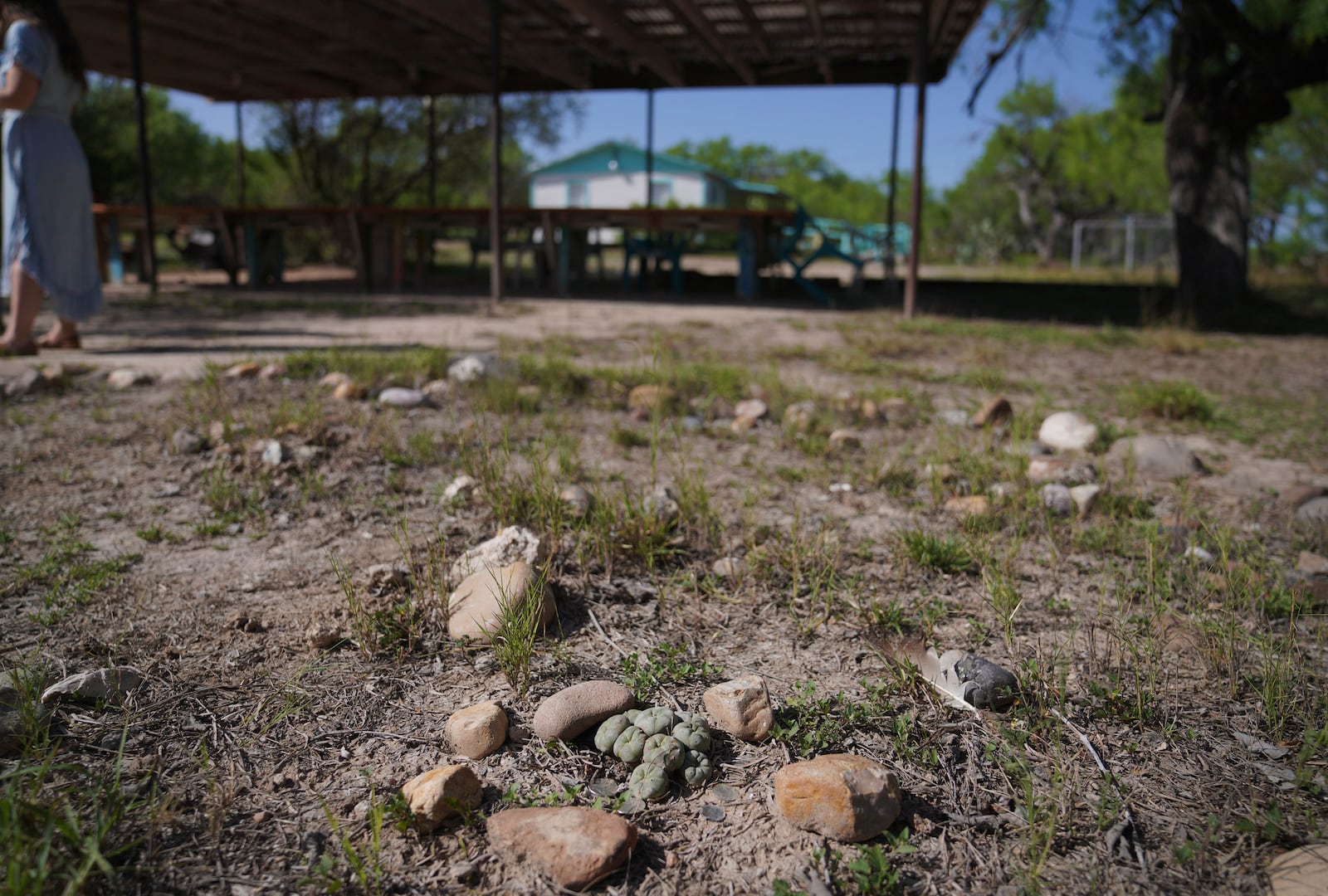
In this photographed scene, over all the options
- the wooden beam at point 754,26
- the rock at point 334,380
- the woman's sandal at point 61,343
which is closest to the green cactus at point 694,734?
the rock at point 334,380

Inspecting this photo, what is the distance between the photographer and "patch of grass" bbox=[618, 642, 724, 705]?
1846 mm

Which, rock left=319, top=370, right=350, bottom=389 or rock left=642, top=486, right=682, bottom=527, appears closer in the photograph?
rock left=642, top=486, right=682, bottom=527

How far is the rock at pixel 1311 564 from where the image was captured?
2.48 m

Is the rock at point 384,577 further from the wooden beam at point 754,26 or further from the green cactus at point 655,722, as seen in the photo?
the wooden beam at point 754,26

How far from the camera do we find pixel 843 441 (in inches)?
145

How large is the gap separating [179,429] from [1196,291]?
9.96 meters

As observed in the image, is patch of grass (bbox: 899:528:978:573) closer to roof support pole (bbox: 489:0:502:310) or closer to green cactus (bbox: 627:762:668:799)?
green cactus (bbox: 627:762:668:799)

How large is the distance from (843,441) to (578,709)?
2225mm

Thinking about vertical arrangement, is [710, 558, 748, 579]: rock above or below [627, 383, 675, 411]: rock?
below

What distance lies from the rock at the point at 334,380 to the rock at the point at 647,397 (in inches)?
52.0

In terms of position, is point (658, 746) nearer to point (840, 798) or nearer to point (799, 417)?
point (840, 798)

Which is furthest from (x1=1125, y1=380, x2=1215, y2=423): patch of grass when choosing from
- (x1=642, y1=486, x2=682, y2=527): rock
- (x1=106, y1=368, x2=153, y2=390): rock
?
(x1=106, y1=368, x2=153, y2=390): rock

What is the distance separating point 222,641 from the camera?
6.48 ft

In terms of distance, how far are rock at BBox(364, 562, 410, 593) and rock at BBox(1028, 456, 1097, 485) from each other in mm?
2117
